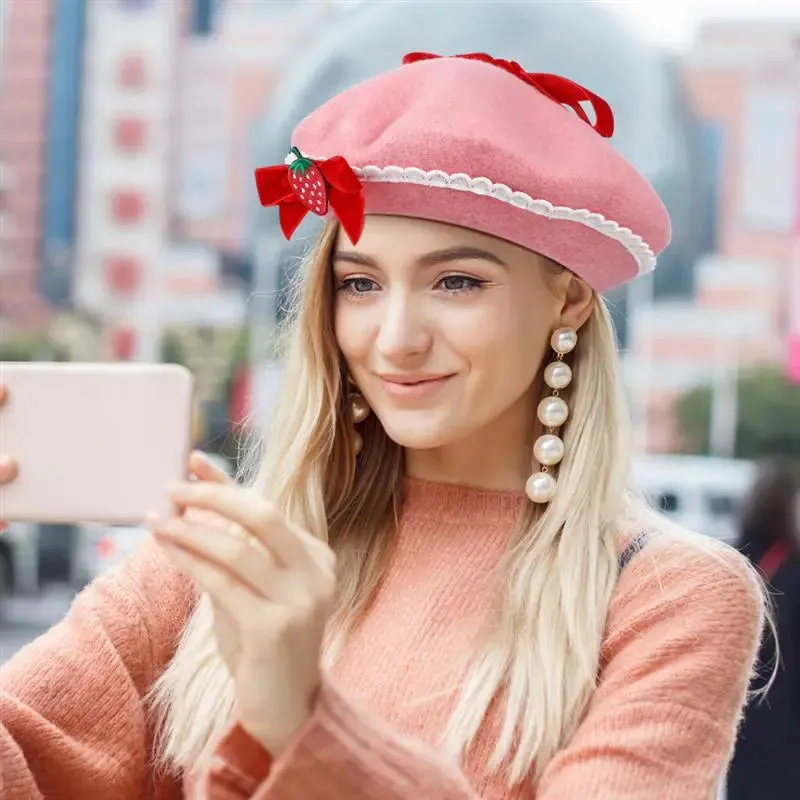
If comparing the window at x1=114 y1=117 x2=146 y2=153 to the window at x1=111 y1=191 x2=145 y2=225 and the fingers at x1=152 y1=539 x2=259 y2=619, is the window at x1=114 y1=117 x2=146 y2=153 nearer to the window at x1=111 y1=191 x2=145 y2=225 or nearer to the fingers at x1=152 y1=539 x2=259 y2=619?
the window at x1=111 y1=191 x2=145 y2=225

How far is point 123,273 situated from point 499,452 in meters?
2.54

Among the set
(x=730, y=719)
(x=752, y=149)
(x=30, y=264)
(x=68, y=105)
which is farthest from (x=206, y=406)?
(x=730, y=719)

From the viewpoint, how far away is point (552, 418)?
4.19 feet

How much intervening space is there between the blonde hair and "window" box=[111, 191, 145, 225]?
2381 mm

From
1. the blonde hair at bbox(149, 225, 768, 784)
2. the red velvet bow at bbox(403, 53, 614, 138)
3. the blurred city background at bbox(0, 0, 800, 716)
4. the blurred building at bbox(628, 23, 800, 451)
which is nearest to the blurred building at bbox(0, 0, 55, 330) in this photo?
the blurred city background at bbox(0, 0, 800, 716)

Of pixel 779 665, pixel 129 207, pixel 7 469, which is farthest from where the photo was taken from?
pixel 129 207

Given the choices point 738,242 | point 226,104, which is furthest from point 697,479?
point 226,104

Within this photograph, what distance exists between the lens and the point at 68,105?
3.60 meters

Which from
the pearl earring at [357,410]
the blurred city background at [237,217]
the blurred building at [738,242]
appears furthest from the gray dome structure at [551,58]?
the pearl earring at [357,410]

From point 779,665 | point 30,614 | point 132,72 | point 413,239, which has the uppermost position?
point 132,72

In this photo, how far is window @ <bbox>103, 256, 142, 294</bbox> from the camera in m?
3.63

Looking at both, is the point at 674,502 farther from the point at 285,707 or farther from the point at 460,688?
the point at 285,707

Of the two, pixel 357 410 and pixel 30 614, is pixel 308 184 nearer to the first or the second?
pixel 357 410

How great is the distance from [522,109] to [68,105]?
2.69 meters
